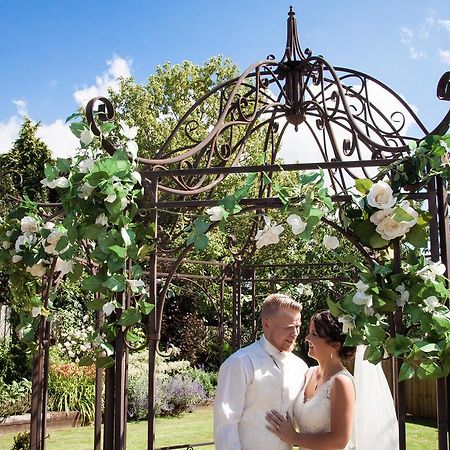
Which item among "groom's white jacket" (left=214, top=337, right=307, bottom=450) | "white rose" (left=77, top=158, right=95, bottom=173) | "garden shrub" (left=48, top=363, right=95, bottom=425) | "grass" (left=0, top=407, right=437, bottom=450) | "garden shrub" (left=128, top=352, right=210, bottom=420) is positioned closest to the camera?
"white rose" (left=77, top=158, right=95, bottom=173)

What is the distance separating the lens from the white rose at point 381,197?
257 centimetres

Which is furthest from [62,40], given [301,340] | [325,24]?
[301,340]

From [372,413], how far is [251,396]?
1091 millimetres

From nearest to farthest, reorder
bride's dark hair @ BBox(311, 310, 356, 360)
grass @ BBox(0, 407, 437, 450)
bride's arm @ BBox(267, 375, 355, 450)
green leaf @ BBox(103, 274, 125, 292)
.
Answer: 1. green leaf @ BBox(103, 274, 125, 292)
2. bride's arm @ BBox(267, 375, 355, 450)
3. bride's dark hair @ BBox(311, 310, 356, 360)
4. grass @ BBox(0, 407, 437, 450)

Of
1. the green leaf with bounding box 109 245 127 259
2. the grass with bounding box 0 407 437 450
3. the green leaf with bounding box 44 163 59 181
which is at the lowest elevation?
the grass with bounding box 0 407 437 450

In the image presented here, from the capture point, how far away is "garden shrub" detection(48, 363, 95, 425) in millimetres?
9859

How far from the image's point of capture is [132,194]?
2.92 meters

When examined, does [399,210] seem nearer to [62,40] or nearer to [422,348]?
[422,348]

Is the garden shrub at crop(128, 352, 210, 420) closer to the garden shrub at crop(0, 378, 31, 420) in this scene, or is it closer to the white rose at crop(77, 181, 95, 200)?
the garden shrub at crop(0, 378, 31, 420)

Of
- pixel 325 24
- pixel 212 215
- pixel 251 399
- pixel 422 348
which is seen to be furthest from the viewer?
pixel 325 24

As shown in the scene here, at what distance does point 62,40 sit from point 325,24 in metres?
3.18

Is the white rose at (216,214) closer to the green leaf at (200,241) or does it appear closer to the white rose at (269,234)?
the green leaf at (200,241)

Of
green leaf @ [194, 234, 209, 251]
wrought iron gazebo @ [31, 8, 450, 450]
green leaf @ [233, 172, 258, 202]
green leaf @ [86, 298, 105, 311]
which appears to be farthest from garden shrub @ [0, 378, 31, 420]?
green leaf @ [233, 172, 258, 202]

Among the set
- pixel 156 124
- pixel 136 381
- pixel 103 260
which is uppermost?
pixel 156 124
